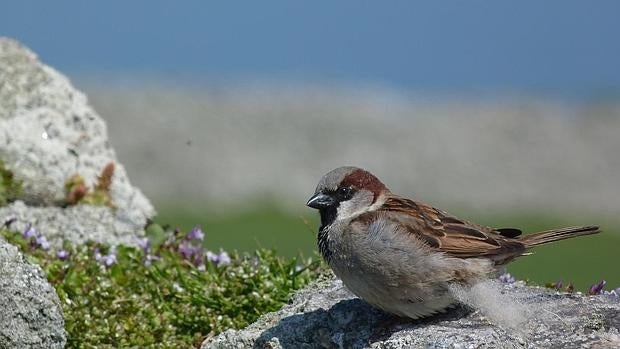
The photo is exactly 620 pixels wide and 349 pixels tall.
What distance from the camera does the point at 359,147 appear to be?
77.2 ft

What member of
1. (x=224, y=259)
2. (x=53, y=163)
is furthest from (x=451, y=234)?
(x=53, y=163)

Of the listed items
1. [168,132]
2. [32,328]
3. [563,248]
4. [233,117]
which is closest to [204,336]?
[32,328]

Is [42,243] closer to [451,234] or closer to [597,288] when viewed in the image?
[451,234]

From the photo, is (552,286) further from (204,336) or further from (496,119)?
(496,119)

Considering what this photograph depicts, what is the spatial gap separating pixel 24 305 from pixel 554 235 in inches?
106

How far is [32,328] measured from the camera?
673 centimetres

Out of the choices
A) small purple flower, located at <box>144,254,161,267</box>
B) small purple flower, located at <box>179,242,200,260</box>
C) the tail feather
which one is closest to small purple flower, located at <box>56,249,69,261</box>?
small purple flower, located at <box>144,254,161,267</box>

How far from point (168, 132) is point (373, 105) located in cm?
659

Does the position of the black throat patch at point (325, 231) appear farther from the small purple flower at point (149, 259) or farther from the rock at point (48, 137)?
the rock at point (48, 137)

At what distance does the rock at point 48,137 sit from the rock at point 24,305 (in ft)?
7.49

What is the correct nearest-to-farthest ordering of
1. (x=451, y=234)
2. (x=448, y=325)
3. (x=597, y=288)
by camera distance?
(x=448, y=325) → (x=451, y=234) → (x=597, y=288)

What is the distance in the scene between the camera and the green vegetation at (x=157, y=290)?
24.0 ft

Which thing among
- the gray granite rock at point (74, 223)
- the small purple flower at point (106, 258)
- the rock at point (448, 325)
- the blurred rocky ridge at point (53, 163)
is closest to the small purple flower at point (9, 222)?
the blurred rocky ridge at point (53, 163)

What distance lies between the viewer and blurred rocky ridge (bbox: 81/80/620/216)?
20938mm
